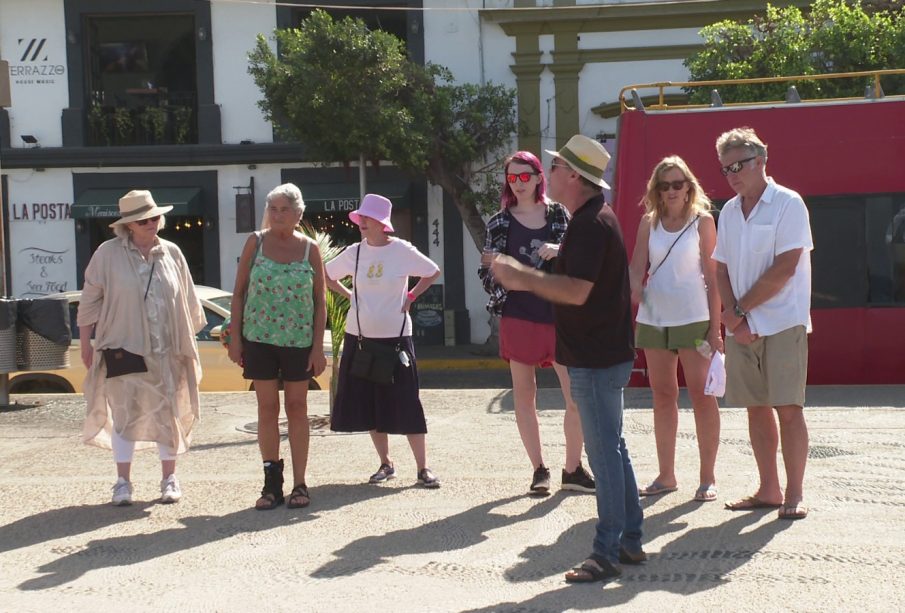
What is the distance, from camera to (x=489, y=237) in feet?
21.0

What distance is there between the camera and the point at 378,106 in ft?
65.0

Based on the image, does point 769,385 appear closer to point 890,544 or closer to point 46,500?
point 890,544

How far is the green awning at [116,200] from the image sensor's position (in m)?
22.1

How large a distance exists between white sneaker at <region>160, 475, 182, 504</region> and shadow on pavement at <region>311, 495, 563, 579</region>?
1402 millimetres

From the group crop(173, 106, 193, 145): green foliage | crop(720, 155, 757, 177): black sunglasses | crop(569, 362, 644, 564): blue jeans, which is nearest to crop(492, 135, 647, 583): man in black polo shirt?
crop(569, 362, 644, 564): blue jeans

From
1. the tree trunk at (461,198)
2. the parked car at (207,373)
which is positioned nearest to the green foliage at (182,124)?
the tree trunk at (461,198)

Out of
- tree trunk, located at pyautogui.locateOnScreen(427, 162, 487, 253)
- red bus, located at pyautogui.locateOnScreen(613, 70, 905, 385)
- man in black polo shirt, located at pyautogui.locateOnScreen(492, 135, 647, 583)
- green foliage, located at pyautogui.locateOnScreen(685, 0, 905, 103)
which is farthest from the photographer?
tree trunk, located at pyautogui.locateOnScreen(427, 162, 487, 253)

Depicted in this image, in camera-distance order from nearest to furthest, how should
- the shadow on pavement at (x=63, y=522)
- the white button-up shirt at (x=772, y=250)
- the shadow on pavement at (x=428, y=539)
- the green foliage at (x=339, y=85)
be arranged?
the shadow on pavement at (x=428, y=539) < the white button-up shirt at (x=772, y=250) < the shadow on pavement at (x=63, y=522) < the green foliage at (x=339, y=85)

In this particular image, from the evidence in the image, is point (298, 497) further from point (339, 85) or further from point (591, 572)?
point (339, 85)

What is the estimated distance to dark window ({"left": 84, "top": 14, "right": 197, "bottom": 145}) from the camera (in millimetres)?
23141

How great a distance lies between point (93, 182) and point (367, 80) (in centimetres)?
650

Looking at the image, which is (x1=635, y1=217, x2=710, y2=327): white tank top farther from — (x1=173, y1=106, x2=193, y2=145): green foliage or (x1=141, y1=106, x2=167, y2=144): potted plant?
(x1=141, y1=106, x2=167, y2=144): potted plant

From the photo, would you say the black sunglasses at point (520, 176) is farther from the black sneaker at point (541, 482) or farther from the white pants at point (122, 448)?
the white pants at point (122, 448)

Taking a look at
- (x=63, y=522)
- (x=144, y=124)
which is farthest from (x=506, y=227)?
(x=144, y=124)
